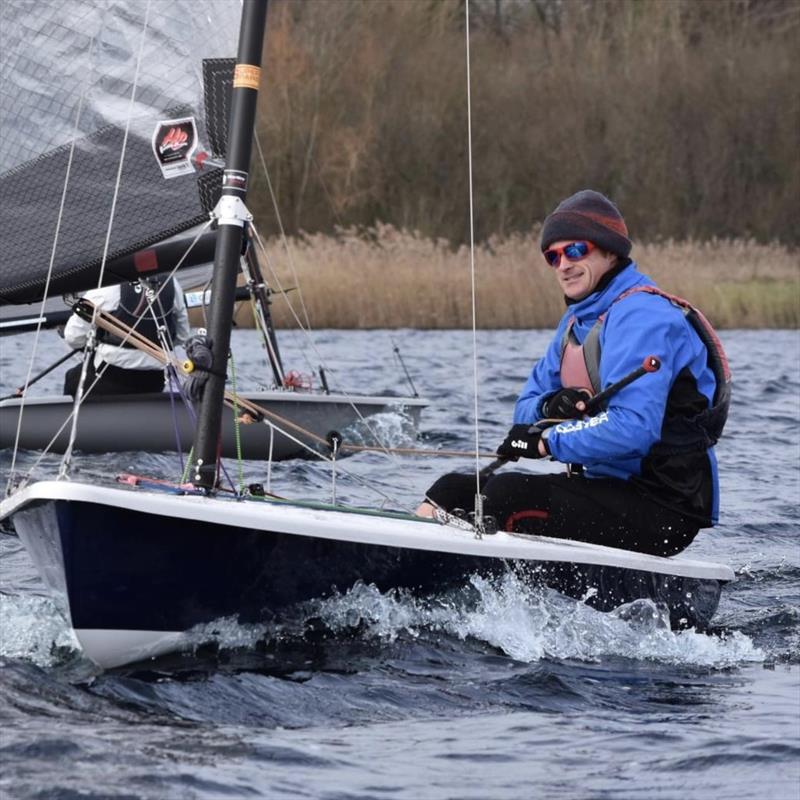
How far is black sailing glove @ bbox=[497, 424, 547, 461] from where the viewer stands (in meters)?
4.90

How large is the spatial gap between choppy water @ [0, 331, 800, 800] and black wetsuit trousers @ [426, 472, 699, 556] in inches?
9.2

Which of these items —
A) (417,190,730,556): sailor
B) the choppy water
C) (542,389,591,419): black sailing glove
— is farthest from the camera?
(542,389,591,419): black sailing glove

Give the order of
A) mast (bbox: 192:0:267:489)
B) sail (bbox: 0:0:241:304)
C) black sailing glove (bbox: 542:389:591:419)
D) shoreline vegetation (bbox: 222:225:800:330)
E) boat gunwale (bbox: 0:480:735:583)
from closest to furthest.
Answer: boat gunwale (bbox: 0:480:735:583)
mast (bbox: 192:0:267:489)
black sailing glove (bbox: 542:389:591:419)
sail (bbox: 0:0:241:304)
shoreline vegetation (bbox: 222:225:800:330)

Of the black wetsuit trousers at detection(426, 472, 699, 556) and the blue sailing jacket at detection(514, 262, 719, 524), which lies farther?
the black wetsuit trousers at detection(426, 472, 699, 556)

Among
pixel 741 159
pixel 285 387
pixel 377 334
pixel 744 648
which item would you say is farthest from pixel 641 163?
pixel 744 648

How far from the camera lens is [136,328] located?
8.09 meters

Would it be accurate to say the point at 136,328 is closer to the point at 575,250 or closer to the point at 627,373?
the point at 575,250

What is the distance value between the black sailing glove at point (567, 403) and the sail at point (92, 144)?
2393mm

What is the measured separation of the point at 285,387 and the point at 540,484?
480cm

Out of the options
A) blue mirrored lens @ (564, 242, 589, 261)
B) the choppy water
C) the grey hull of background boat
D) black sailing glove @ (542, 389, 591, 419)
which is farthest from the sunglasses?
the grey hull of background boat

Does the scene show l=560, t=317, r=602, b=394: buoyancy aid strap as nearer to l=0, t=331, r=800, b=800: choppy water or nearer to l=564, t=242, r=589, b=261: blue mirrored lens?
l=564, t=242, r=589, b=261: blue mirrored lens

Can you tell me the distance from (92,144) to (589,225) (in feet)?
8.83

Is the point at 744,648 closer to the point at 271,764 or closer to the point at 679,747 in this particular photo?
the point at 679,747

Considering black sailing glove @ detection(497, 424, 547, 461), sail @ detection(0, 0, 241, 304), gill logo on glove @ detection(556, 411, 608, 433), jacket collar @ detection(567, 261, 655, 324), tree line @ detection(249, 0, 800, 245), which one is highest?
tree line @ detection(249, 0, 800, 245)
